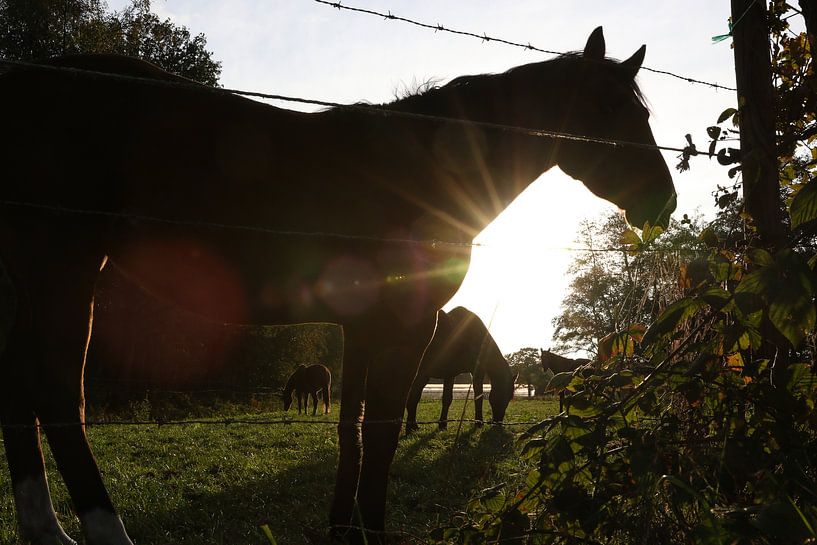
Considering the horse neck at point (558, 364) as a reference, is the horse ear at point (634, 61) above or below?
above

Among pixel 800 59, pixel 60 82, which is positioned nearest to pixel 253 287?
pixel 60 82

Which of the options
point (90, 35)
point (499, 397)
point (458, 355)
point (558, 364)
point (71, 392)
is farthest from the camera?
point (558, 364)

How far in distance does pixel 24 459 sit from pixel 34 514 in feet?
0.78

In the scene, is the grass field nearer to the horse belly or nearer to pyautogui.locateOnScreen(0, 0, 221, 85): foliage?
the horse belly

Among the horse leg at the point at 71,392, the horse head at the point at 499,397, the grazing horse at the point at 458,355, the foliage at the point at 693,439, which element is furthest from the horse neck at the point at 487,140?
the grazing horse at the point at 458,355

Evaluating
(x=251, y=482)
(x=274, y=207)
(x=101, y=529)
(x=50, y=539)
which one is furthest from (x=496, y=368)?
(x=101, y=529)

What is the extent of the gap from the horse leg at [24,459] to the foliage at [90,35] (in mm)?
15868

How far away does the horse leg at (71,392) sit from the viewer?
2297 mm

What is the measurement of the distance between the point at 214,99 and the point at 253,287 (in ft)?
3.05

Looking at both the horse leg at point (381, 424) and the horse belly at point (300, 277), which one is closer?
the horse belly at point (300, 277)

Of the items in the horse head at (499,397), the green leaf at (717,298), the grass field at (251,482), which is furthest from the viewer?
the horse head at (499,397)

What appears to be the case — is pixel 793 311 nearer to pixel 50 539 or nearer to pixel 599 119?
pixel 599 119

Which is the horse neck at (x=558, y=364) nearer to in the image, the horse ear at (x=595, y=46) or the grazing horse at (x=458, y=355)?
the grazing horse at (x=458, y=355)

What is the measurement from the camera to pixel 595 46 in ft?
10.6
